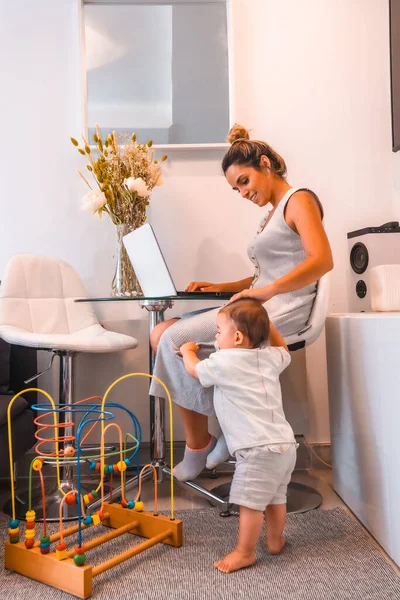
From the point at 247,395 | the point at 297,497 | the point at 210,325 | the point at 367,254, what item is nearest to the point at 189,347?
the point at 210,325

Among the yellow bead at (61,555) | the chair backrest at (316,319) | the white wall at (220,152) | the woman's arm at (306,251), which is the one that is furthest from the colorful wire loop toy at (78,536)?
the white wall at (220,152)

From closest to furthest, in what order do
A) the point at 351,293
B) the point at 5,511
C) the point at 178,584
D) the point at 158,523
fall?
the point at 178,584, the point at 158,523, the point at 5,511, the point at 351,293

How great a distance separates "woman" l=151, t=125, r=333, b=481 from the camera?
5.82ft

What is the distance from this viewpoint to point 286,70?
2.55 meters

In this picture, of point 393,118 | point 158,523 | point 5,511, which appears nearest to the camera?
point 158,523

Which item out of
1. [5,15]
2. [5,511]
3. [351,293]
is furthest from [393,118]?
[5,511]

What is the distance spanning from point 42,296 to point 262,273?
2.95ft

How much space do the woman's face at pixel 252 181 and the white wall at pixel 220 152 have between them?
547 millimetres

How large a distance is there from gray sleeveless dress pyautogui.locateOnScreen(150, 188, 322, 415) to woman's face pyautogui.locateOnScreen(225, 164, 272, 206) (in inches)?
3.7

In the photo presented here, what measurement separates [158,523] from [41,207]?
58.7 inches

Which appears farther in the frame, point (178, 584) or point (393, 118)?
point (393, 118)

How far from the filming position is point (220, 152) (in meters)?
2.53

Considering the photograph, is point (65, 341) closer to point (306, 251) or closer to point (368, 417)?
point (306, 251)

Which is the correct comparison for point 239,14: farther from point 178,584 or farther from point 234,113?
point 178,584
